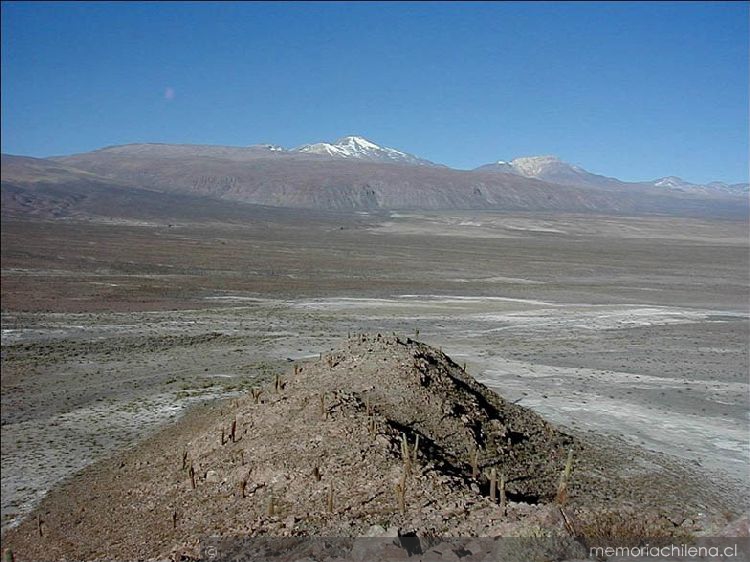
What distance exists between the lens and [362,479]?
9273mm

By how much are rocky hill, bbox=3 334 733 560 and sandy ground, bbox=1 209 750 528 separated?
113 centimetres

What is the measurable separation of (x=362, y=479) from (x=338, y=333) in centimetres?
1541

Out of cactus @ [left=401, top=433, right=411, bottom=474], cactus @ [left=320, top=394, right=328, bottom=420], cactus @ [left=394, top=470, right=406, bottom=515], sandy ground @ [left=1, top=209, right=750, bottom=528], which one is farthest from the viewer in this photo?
sandy ground @ [left=1, top=209, right=750, bottom=528]

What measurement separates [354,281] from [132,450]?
91.4 feet

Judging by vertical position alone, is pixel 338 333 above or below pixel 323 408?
below

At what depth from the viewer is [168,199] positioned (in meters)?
128

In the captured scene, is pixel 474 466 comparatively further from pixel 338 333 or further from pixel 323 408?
pixel 338 333

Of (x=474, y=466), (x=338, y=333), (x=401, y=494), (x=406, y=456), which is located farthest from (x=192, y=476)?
(x=338, y=333)

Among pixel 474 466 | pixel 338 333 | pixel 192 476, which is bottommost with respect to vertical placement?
pixel 338 333

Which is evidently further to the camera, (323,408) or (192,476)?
(323,408)

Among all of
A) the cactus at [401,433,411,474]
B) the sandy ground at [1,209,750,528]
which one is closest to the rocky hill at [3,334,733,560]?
the cactus at [401,433,411,474]

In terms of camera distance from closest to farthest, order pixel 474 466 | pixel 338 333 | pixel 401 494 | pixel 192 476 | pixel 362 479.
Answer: pixel 401 494
pixel 362 479
pixel 192 476
pixel 474 466
pixel 338 333

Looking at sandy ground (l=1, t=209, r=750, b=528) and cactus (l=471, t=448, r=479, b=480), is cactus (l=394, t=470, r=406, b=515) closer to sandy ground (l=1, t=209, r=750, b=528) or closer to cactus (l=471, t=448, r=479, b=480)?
cactus (l=471, t=448, r=479, b=480)

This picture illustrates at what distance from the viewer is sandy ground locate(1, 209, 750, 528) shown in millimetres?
14133
